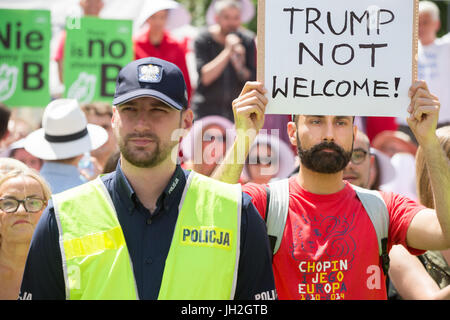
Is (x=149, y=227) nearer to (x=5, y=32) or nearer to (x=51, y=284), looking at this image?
(x=51, y=284)

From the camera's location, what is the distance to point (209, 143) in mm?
6543

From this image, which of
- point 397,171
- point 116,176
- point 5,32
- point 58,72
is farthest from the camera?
point 58,72

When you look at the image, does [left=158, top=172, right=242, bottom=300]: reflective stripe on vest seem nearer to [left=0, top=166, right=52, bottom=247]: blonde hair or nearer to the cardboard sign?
the cardboard sign

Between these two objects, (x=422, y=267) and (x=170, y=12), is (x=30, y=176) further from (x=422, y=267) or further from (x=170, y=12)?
(x=170, y=12)

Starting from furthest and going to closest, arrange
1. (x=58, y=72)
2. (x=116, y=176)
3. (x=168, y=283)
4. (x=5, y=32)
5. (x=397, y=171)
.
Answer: (x=58, y=72) < (x=5, y=32) < (x=397, y=171) < (x=116, y=176) < (x=168, y=283)

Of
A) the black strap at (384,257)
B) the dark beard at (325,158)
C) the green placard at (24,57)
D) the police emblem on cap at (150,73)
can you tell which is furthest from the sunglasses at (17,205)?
the green placard at (24,57)

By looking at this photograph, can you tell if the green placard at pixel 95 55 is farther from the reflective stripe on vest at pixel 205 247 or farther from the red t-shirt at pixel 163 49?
the reflective stripe on vest at pixel 205 247

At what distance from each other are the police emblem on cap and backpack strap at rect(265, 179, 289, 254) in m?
0.89

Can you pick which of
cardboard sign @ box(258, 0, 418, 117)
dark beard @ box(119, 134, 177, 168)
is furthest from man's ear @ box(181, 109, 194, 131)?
cardboard sign @ box(258, 0, 418, 117)

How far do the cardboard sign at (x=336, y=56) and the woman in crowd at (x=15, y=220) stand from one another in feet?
4.52

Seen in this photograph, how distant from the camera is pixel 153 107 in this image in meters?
3.21

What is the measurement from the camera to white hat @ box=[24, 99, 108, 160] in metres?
5.50
